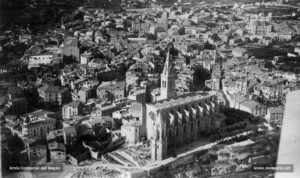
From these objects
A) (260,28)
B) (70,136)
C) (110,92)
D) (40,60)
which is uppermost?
(260,28)

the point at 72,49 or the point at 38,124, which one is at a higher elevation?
the point at 72,49

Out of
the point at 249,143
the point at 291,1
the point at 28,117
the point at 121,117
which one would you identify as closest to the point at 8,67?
the point at 28,117

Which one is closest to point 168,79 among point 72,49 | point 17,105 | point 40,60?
point 17,105

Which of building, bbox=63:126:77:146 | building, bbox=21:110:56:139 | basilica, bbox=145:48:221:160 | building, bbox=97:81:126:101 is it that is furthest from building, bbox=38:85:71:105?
basilica, bbox=145:48:221:160

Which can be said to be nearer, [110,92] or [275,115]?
[275,115]

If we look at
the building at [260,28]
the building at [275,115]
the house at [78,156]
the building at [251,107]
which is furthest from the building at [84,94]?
the building at [260,28]

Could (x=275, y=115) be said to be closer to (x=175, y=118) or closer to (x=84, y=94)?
(x=175, y=118)

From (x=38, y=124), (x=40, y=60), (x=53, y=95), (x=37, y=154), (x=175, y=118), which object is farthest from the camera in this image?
(x=40, y=60)
